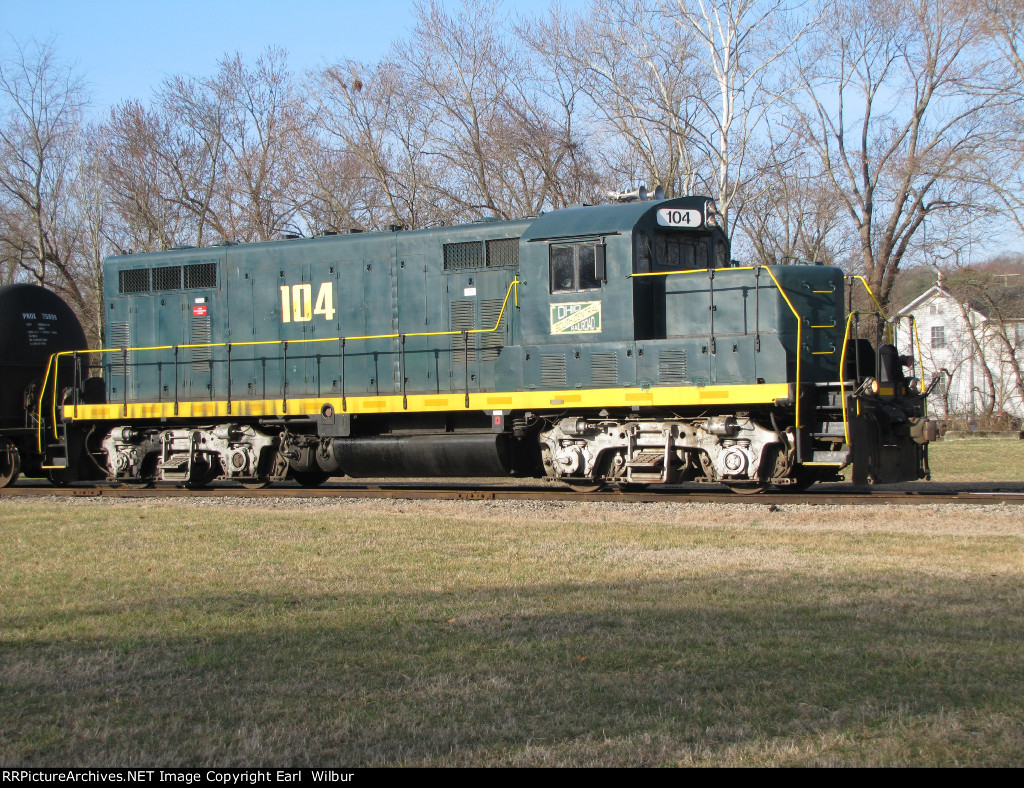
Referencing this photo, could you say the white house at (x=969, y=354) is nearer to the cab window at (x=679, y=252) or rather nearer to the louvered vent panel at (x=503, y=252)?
the cab window at (x=679, y=252)

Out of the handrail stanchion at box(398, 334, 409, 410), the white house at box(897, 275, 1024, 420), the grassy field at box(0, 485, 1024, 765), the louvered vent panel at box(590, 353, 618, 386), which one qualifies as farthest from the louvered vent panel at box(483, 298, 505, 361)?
the white house at box(897, 275, 1024, 420)

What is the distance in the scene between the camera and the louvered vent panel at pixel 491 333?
13.9 metres

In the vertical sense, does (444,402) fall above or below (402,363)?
below

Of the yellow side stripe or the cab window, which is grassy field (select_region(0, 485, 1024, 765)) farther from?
the cab window

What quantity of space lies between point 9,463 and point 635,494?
11.2m

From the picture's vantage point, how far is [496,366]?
1365cm

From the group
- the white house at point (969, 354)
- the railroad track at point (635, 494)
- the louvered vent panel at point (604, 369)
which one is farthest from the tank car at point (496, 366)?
the white house at point (969, 354)

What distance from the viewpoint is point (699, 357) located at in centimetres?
1244

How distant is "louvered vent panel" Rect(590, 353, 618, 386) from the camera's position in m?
12.8

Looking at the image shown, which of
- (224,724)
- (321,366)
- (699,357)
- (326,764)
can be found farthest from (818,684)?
(321,366)

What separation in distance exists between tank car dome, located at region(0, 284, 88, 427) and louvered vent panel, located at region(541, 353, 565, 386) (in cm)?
988

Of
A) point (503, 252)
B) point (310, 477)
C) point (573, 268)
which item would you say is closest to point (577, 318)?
point (573, 268)

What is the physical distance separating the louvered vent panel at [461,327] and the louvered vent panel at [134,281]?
569 cm

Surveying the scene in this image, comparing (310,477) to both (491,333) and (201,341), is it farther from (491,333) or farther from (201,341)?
(491,333)
